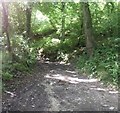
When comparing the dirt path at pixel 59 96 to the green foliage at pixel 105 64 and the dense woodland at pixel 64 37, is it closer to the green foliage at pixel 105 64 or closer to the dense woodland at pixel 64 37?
the green foliage at pixel 105 64

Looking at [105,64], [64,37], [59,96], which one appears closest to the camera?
[59,96]

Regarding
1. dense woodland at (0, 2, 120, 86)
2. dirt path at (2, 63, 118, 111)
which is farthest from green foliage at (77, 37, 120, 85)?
dirt path at (2, 63, 118, 111)

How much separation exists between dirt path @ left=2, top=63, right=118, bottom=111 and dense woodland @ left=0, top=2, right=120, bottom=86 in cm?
81

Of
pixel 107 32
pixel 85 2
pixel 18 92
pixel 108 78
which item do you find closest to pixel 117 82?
pixel 108 78

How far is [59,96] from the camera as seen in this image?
8992 mm

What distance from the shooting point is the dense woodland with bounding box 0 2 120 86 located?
1305cm

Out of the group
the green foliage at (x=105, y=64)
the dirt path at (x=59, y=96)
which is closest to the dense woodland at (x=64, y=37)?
the green foliage at (x=105, y=64)

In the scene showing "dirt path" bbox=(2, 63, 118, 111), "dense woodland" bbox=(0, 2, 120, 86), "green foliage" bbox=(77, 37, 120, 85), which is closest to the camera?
"dirt path" bbox=(2, 63, 118, 111)

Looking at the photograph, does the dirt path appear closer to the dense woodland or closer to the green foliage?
the green foliage

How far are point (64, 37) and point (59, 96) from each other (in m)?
15.3

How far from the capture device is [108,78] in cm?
1109

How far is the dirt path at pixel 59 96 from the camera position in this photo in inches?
307

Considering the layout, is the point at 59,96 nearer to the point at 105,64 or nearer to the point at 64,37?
the point at 105,64

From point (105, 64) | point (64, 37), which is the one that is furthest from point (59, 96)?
point (64, 37)
